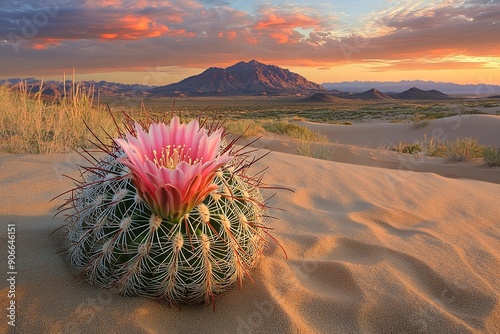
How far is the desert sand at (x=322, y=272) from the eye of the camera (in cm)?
206

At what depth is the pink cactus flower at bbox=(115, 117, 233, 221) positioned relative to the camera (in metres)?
1.81

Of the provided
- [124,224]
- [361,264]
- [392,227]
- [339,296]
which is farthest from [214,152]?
[392,227]

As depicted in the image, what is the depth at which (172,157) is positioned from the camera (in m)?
2.12

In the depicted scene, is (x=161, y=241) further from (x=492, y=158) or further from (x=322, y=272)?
(x=492, y=158)

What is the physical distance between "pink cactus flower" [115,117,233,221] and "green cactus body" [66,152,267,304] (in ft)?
0.29

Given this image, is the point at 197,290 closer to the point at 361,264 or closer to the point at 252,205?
the point at 252,205

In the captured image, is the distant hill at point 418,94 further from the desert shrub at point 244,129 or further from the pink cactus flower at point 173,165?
the pink cactus flower at point 173,165

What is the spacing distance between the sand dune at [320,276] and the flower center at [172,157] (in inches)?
→ 26.8

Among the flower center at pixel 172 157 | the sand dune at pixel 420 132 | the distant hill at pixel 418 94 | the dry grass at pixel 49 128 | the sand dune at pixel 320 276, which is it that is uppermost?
the distant hill at pixel 418 94

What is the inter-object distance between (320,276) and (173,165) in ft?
4.09

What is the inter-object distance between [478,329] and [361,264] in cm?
78

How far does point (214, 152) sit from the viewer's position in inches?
80.7

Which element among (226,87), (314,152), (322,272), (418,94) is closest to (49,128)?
(322,272)

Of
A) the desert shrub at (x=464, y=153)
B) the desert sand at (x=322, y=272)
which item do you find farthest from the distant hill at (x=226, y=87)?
the desert sand at (x=322, y=272)
